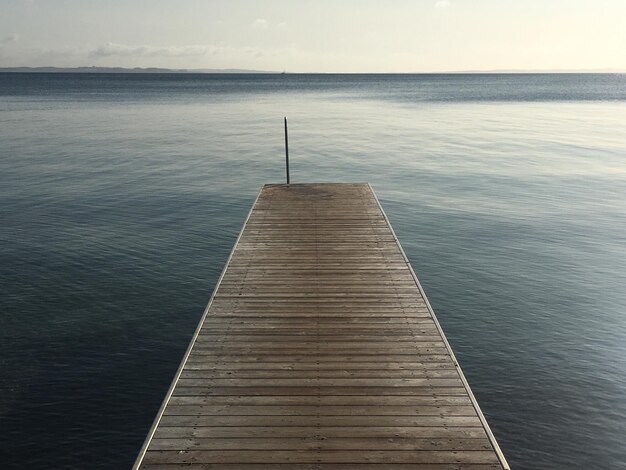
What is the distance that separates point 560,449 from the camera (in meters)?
14.0

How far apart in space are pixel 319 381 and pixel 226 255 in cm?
1694

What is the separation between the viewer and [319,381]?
11156mm

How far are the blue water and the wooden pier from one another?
375 cm

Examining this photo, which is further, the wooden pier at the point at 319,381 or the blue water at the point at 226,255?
the blue water at the point at 226,255

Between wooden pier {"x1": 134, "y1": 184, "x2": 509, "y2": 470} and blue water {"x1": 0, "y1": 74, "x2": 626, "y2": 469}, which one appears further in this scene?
blue water {"x1": 0, "y1": 74, "x2": 626, "y2": 469}

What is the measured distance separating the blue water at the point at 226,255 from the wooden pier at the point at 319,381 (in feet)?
12.3

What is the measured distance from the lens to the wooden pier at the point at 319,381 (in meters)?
9.17

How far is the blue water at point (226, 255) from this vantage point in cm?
1509

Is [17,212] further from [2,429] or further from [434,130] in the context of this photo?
[434,130]

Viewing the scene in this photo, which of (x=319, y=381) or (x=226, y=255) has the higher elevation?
(x=319, y=381)

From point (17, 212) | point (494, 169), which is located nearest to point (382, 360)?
point (17, 212)

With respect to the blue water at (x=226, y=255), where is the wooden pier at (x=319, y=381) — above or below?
above

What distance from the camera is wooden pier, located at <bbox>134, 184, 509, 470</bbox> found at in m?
9.17

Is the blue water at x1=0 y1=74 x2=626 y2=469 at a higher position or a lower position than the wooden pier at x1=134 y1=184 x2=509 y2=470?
lower
